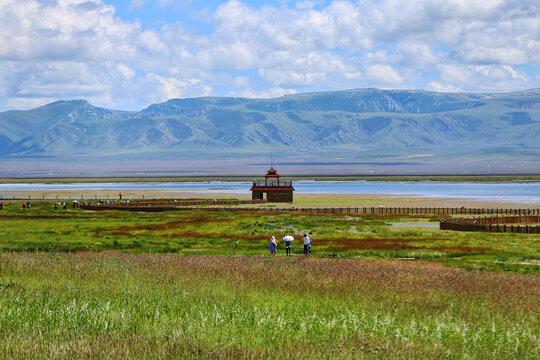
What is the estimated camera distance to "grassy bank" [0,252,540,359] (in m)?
11.4

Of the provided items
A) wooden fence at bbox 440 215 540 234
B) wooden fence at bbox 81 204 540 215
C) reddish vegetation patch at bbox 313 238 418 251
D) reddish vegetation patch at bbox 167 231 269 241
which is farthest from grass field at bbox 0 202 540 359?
wooden fence at bbox 81 204 540 215

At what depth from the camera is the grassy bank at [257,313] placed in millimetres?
11398

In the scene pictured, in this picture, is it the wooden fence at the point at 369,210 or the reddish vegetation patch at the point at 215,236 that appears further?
the wooden fence at the point at 369,210

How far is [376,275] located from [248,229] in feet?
118

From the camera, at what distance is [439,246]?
4209 cm

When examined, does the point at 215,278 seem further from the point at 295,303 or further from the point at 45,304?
the point at 45,304

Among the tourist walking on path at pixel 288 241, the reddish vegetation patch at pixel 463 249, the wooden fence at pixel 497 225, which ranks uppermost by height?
the tourist walking on path at pixel 288 241

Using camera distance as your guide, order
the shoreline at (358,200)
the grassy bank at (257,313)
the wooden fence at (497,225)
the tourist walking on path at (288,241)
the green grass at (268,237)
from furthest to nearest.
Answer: the shoreline at (358,200) < the wooden fence at (497,225) < the green grass at (268,237) < the tourist walking on path at (288,241) < the grassy bank at (257,313)

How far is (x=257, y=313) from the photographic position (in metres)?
14.5

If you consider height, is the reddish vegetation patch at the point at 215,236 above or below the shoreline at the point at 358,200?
below

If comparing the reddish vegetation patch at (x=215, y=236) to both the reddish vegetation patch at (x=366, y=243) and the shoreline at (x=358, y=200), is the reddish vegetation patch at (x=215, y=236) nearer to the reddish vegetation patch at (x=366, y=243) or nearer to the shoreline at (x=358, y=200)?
the reddish vegetation patch at (x=366, y=243)

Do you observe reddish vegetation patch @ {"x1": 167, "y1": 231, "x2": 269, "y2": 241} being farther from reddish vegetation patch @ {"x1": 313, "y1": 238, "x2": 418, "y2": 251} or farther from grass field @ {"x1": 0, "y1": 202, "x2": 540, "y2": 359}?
grass field @ {"x1": 0, "y1": 202, "x2": 540, "y2": 359}

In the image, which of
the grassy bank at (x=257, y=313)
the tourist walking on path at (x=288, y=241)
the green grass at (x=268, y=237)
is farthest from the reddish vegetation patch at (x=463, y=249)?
the grassy bank at (x=257, y=313)

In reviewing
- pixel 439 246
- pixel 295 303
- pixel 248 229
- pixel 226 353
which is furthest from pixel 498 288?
pixel 248 229
